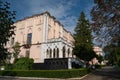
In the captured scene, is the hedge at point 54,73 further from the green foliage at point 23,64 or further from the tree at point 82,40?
the tree at point 82,40

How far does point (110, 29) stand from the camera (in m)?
21.2

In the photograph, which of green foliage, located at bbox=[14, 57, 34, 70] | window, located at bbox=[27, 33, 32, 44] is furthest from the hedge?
window, located at bbox=[27, 33, 32, 44]

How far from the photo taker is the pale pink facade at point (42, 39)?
43406 millimetres

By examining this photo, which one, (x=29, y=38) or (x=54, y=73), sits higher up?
(x=29, y=38)

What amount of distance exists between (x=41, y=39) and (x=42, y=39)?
0.51 metres

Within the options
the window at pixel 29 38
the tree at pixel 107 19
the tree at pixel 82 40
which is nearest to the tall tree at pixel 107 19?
the tree at pixel 107 19

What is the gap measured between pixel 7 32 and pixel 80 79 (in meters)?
16.5

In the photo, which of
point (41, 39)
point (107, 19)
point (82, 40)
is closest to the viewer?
point (107, 19)

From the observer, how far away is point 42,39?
46.4 m

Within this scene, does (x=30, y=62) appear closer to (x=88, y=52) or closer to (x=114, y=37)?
(x=88, y=52)

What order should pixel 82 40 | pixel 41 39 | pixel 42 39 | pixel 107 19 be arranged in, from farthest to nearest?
pixel 41 39 < pixel 42 39 < pixel 82 40 < pixel 107 19

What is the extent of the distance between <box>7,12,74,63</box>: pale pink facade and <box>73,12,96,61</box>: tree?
3.51 metres

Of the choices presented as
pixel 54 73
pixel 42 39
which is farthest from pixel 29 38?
pixel 54 73

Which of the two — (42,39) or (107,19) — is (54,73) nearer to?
(107,19)
